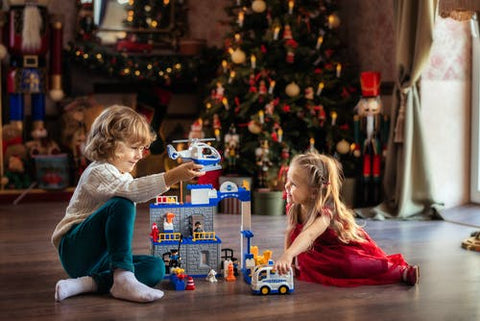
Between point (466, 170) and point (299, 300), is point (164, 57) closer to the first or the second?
point (466, 170)

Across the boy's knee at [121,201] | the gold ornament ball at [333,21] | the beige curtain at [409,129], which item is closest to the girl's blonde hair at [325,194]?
the boy's knee at [121,201]

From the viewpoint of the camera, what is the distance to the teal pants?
8.80 ft

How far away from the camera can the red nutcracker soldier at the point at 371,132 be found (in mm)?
5086

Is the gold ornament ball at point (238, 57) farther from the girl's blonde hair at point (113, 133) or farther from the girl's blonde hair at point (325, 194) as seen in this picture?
the girl's blonde hair at point (113, 133)

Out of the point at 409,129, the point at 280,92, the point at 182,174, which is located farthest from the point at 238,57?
the point at 182,174

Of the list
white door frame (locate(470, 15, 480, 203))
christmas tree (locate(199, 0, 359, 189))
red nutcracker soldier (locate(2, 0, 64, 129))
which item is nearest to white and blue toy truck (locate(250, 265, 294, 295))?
christmas tree (locate(199, 0, 359, 189))

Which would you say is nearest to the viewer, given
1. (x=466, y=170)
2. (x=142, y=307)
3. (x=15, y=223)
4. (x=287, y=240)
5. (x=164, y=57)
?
(x=142, y=307)

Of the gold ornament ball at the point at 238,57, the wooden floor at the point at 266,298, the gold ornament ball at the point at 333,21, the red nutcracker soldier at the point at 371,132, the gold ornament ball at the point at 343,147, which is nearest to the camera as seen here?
the wooden floor at the point at 266,298

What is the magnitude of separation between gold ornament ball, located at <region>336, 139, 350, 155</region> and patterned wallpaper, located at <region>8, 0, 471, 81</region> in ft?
1.99

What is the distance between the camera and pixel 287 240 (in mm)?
3105

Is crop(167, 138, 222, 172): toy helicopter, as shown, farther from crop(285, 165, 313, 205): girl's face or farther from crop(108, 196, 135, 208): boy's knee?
crop(285, 165, 313, 205): girl's face

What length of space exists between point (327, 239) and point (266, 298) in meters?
0.45

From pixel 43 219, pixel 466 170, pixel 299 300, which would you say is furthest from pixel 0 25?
pixel 299 300

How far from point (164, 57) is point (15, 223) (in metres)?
2.35
